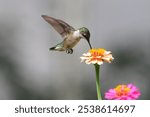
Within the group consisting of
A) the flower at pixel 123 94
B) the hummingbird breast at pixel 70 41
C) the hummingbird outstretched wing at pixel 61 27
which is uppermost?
the hummingbird outstretched wing at pixel 61 27

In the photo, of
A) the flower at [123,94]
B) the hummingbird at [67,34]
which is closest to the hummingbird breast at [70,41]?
the hummingbird at [67,34]

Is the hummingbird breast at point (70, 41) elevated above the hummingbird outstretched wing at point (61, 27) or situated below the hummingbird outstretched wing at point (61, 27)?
below

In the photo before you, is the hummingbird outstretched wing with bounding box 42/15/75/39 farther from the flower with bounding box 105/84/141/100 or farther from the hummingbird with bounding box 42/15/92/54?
the flower with bounding box 105/84/141/100

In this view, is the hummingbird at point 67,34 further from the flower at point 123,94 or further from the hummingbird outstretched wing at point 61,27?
the flower at point 123,94

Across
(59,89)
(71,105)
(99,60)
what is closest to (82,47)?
(59,89)

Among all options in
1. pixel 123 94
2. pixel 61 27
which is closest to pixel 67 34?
pixel 61 27

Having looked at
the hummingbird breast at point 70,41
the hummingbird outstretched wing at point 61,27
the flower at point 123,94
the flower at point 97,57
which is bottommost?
the flower at point 123,94

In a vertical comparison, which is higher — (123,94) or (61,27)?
Answer: (61,27)

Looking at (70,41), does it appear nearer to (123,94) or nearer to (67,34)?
(67,34)

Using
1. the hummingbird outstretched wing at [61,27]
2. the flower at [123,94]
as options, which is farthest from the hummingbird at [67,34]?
the flower at [123,94]
